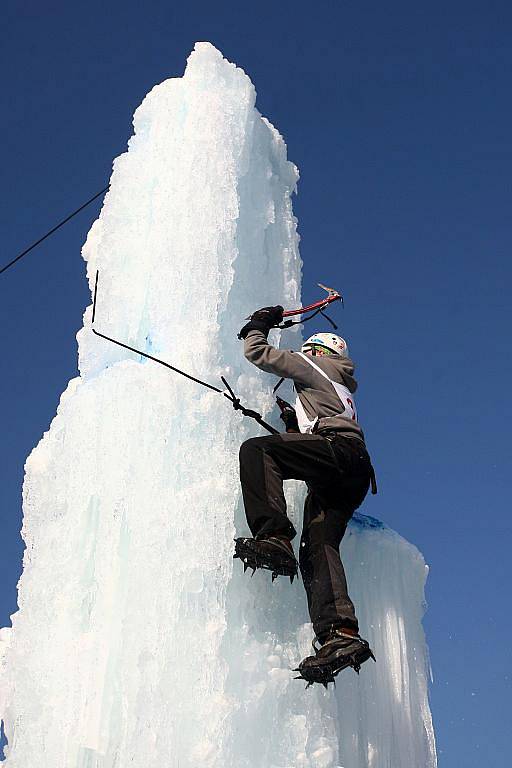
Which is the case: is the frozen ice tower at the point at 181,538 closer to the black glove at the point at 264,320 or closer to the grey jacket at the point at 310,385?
the black glove at the point at 264,320

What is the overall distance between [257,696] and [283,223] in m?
3.91

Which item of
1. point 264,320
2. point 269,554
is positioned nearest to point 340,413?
point 264,320

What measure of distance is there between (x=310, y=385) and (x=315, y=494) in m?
0.73

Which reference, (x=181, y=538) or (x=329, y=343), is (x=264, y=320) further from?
(x=181, y=538)

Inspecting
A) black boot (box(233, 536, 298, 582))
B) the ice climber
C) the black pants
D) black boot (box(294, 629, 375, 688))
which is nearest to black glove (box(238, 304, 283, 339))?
the ice climber

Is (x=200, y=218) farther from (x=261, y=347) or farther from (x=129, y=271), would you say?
(x=261, y=347)

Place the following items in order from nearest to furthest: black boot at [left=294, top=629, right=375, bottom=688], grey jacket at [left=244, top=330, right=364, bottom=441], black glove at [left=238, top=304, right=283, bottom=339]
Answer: black boot at [left=294, top=629, right=375, bottom=688] → grey jacket at [left=244, top=330, right=364, bottom=441] → black glove at [left=238, top=304, right=283, bottom=339]

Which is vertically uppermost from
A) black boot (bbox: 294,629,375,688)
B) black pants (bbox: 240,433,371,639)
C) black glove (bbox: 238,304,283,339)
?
black glove (bbox: 238,304,283,339)

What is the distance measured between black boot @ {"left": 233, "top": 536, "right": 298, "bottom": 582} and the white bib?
858 millimetres

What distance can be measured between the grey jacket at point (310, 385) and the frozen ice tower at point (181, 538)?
1.30 ft

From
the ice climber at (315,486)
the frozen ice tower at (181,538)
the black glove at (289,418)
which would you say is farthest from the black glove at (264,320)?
the black glove at (289,418)

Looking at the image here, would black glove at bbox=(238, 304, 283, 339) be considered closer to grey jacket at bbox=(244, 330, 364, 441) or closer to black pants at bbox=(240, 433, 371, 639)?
grey jacket at bbox=(244, 330, 364, 441)

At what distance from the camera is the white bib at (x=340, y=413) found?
668cm

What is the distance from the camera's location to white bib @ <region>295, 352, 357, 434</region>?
6.68 metres
